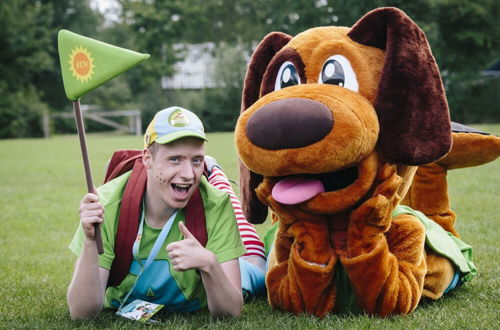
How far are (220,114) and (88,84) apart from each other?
2958cm

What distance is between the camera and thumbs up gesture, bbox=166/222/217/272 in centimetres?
288

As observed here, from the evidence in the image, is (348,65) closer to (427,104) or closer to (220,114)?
(427,104)

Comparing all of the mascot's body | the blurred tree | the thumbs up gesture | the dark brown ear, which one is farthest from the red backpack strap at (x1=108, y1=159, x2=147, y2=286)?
the blurred tree

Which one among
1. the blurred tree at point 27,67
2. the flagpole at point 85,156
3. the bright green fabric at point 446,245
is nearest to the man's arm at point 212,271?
the flagpole at point 85,156

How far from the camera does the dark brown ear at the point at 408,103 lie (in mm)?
3033

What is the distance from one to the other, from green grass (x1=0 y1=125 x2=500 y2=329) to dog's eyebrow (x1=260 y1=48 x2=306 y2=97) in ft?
4.04

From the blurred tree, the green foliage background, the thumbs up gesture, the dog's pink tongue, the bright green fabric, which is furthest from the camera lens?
the blurred tree

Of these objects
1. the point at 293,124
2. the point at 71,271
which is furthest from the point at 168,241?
the point at 71,271

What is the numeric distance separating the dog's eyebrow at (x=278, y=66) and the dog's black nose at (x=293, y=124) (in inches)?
15.8

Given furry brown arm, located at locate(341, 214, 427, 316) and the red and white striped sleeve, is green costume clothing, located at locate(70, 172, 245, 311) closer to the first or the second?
furry brown arm, located at locate(341, 214, 427, 316)

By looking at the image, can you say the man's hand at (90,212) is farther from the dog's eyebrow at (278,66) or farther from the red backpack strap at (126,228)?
the dog's eyebrow at (278,66)

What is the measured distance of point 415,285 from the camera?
317cm

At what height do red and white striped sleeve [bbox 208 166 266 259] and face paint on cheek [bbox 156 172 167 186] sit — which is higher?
face paint on cheek [bbox 156 172 167 186]

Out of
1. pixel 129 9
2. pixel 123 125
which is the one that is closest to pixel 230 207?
pixel 123 125
